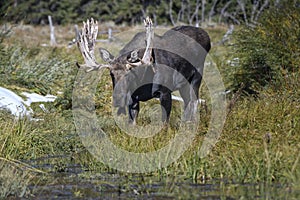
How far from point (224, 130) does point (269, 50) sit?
5.27m

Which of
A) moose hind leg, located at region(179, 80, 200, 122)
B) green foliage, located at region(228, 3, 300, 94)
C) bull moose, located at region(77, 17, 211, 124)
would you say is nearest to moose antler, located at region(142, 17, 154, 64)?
bull moose, located at region(77, 17, 211, 124)

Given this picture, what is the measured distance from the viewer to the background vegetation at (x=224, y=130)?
6781 millimetres

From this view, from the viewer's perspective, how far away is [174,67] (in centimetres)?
1122

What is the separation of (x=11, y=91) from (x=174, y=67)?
4205mm

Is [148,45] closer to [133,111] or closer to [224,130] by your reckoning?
[133,111]

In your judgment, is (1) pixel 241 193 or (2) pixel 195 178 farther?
(2) pixel 195 178

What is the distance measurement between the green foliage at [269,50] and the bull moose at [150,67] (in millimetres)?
1371

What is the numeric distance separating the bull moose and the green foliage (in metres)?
1.37

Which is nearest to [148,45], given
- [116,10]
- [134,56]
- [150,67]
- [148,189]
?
[134,56]

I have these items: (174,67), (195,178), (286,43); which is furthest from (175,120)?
(195,178)

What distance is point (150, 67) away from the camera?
10.5 m

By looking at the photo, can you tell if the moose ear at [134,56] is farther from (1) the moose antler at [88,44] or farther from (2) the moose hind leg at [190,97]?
(2) the moose hind leg at [190,97]

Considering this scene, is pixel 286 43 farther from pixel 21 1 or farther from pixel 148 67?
pixel 21 1

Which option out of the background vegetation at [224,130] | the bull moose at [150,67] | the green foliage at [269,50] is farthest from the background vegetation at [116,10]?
the bull moose at [150,67]
